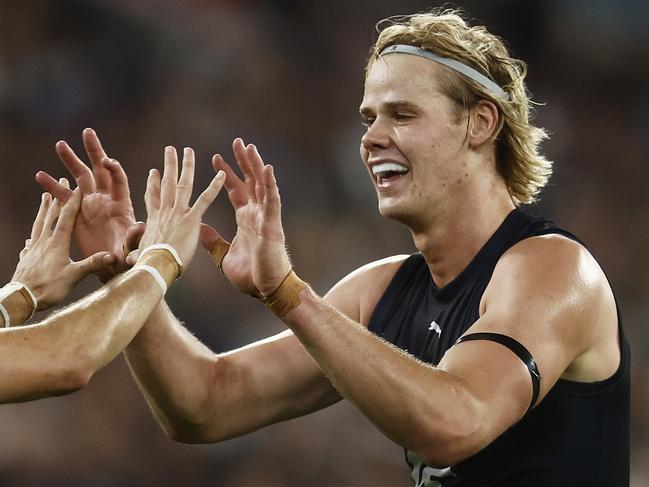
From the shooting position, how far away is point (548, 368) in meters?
2.99

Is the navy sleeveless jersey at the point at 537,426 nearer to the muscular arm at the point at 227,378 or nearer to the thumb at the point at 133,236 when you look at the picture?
the muscular arm at the point at 227,378

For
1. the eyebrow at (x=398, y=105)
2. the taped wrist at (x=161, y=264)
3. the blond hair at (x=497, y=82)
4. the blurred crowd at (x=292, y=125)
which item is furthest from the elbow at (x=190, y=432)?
the blurred crowd at (x=292, y=125)

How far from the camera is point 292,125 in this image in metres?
7.80

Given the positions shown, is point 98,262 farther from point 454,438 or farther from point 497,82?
point 497,82

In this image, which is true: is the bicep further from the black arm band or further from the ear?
the ear

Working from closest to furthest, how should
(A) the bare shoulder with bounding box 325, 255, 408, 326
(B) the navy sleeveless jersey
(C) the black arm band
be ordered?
(C) the black arm band → (B) the navy sleeveless jersey → (A) the bare shoulder with bounding box 325, 255, 408, 326

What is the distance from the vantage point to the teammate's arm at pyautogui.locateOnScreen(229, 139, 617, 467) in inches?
110

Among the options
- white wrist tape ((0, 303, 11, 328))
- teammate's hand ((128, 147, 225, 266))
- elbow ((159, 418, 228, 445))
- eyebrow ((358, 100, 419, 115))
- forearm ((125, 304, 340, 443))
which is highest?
eyebrow ((358, 100, 419, 115))

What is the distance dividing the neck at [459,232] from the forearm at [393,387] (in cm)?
85

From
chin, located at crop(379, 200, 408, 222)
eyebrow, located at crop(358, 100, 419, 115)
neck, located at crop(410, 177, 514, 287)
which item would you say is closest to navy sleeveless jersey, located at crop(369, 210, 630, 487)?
neck, located at crop(410, 177, 514, 287)

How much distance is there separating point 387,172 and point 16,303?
4.50 ft

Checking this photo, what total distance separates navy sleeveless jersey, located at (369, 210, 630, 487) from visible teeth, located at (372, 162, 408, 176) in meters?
0.40

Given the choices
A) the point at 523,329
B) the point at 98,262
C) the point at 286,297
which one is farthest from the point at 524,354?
the point at 98,262

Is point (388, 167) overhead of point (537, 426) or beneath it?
overhead
